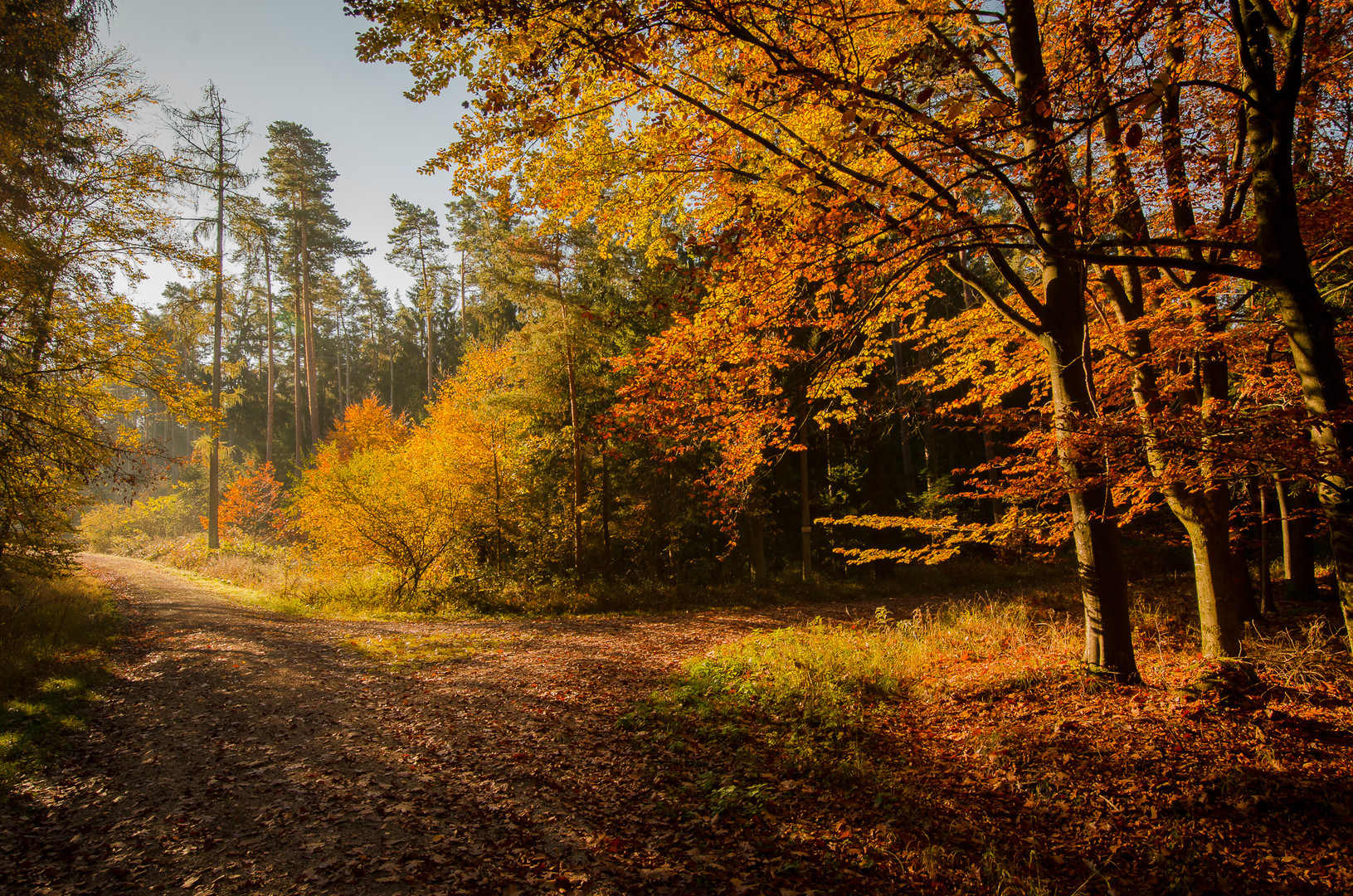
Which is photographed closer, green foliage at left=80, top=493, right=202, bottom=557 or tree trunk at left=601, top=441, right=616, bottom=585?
tree trunk at left=601, top=441, right=616, bottom=585

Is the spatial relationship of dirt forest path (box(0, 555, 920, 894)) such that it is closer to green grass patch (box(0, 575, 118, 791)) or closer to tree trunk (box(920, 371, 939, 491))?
green grass patch (box(0, 575, 118, 791))

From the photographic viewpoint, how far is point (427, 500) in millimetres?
14367

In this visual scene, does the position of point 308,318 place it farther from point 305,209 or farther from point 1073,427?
point 1073,427

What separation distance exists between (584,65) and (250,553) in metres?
27.3

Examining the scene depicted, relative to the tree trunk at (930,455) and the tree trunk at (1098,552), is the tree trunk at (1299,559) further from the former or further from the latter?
the tree trunk at (930,455)

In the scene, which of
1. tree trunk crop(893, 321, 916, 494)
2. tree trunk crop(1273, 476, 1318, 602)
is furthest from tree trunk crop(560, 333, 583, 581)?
tree trunk crop(1273, 476, 1318, 602)

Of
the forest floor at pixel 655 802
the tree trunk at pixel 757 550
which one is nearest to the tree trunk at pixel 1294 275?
the forest floor at pixel 655 802

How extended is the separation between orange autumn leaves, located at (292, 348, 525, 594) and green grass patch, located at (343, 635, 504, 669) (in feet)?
16.6

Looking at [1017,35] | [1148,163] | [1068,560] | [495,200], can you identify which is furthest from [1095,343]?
[1068,560]

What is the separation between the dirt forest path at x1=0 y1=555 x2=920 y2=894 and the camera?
3.20 m

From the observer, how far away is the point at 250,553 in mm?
23797

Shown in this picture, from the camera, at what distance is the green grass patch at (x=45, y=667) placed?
4.83 m

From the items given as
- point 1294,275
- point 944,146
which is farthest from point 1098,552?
point 944,146

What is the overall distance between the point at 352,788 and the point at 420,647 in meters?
4.99
